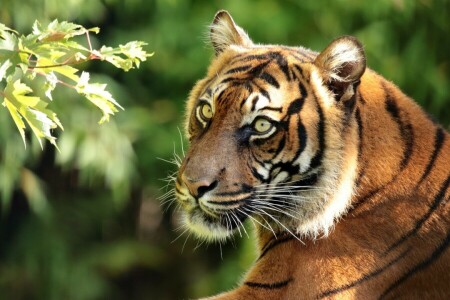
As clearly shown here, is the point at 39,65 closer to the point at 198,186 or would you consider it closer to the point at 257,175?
the point at 198,186

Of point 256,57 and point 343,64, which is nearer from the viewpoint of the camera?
point 343,64

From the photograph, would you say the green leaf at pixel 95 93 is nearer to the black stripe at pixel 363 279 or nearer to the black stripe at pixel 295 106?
the black stripe at pixel 295 106

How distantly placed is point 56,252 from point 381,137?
7189mm

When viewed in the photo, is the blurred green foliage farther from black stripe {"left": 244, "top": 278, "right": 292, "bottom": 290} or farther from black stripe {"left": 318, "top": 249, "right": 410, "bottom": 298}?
black stripe {"left": 318, "top": 249, "right": 410, "bottom": 298}

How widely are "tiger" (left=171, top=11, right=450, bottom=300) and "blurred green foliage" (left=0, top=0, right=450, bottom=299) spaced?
4139 mm

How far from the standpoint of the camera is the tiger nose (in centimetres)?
395

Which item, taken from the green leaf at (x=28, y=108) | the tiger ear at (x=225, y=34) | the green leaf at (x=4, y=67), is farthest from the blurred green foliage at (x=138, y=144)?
the green leaf at (x=4, y=67)

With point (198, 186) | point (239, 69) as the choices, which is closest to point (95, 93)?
point (198, 186)

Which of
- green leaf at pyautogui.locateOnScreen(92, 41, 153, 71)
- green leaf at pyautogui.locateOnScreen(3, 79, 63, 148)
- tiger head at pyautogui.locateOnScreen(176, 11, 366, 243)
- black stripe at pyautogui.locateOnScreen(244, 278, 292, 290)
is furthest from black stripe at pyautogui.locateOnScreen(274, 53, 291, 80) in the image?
green leaf at pyautogui.locateOnScreen(3, 79, 63, 148)

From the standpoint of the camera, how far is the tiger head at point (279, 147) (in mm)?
3986

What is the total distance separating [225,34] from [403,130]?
3.15ft

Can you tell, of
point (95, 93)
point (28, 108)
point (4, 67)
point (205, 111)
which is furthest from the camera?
point (205, 111)

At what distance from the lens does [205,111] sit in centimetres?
416

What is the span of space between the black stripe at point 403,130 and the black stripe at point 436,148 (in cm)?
8
